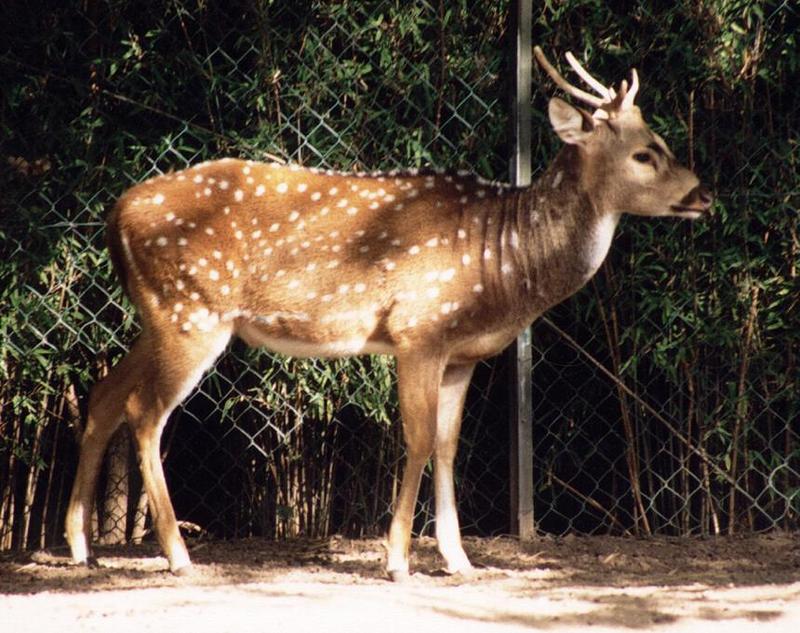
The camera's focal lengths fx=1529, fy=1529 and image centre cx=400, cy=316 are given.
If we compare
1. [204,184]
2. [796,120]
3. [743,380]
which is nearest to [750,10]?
[796,120]

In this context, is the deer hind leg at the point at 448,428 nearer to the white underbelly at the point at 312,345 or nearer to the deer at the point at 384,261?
the deer at the point at 384,261

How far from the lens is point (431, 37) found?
6.90 metres

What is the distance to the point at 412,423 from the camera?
580 cm

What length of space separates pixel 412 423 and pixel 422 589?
635mm

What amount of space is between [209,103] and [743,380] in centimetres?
271

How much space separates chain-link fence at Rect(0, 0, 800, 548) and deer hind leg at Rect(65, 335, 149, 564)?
0.55 metres

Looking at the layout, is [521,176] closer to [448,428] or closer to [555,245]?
[555,245]

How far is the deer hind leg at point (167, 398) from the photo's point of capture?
5898 millimetres

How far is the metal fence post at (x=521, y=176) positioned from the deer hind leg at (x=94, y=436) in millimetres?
1658

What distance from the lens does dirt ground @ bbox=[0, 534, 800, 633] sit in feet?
15.6

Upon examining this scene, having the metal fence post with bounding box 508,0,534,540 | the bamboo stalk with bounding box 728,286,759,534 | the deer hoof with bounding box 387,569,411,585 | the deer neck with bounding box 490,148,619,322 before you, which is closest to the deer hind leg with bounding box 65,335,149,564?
the deer hoof with bounding box 387,569,411,585

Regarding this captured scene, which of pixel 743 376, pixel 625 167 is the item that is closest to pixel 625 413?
pixel 743 376

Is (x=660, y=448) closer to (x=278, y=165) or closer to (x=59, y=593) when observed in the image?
(x=278, y=165)

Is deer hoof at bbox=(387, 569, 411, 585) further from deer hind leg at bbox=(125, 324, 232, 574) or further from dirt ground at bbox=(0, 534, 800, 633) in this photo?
deer hind leg at bbox=(125, 324, 232, 574)
